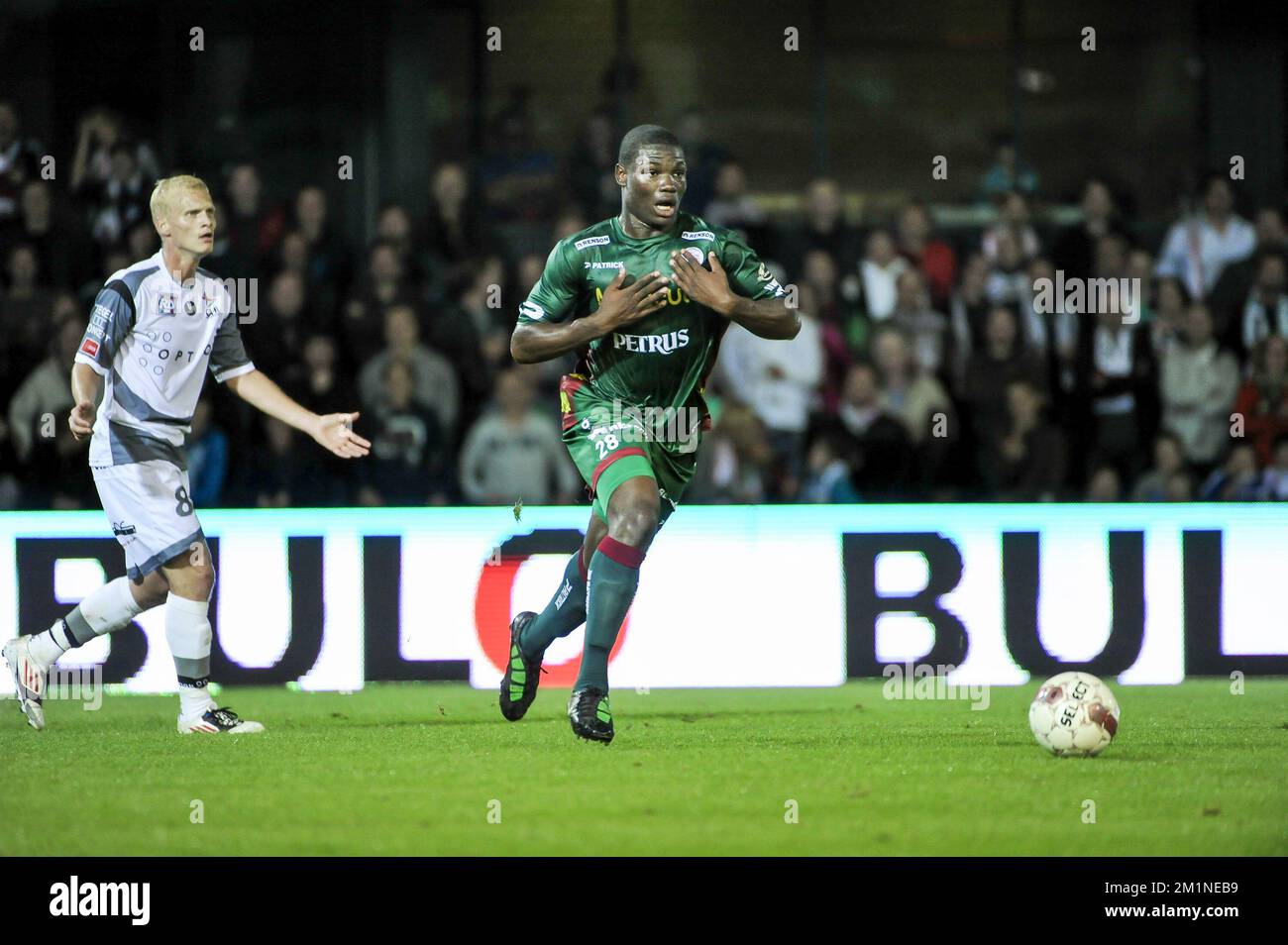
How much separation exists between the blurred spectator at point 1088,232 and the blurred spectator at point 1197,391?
2.88ft

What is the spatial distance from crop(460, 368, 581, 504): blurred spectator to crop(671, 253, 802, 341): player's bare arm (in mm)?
3954

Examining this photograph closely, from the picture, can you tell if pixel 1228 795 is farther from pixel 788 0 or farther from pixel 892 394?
pixel 788 0

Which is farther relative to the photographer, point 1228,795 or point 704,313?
point 704,313

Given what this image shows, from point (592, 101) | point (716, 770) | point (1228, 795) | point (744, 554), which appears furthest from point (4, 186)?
point (1228, 795)

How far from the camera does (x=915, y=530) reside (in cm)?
927

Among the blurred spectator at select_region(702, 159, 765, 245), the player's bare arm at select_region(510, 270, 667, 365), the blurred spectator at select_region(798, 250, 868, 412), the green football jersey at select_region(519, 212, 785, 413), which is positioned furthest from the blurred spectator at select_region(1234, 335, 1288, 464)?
the player's bare arm at select_region(510, 270, 667, 365)

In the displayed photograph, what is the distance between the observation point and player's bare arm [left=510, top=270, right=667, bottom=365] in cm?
671

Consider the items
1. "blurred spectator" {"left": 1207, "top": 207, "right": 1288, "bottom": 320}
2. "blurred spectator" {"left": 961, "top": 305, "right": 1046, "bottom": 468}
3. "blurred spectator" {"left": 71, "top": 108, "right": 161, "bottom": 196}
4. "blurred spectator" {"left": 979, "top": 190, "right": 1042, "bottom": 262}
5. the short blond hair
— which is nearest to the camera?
the short blond hair

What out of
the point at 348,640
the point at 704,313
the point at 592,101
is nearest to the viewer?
the point at 704,313

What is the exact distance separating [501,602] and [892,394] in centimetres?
333

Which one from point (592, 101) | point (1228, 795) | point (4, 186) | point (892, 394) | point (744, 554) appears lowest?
point (1228, 795)

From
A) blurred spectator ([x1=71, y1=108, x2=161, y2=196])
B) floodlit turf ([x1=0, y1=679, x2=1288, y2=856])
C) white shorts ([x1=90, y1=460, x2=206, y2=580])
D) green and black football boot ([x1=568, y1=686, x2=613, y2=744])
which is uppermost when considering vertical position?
blurred spectator ([x1=71, y1=108, x2=161, y2=196])

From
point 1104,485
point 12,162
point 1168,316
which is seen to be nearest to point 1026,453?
point 1104,485

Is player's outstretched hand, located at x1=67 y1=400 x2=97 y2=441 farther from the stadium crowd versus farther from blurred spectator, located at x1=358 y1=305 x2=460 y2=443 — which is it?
blurred spectator, located at x1=358 y1=305 x2=460 y2=443
